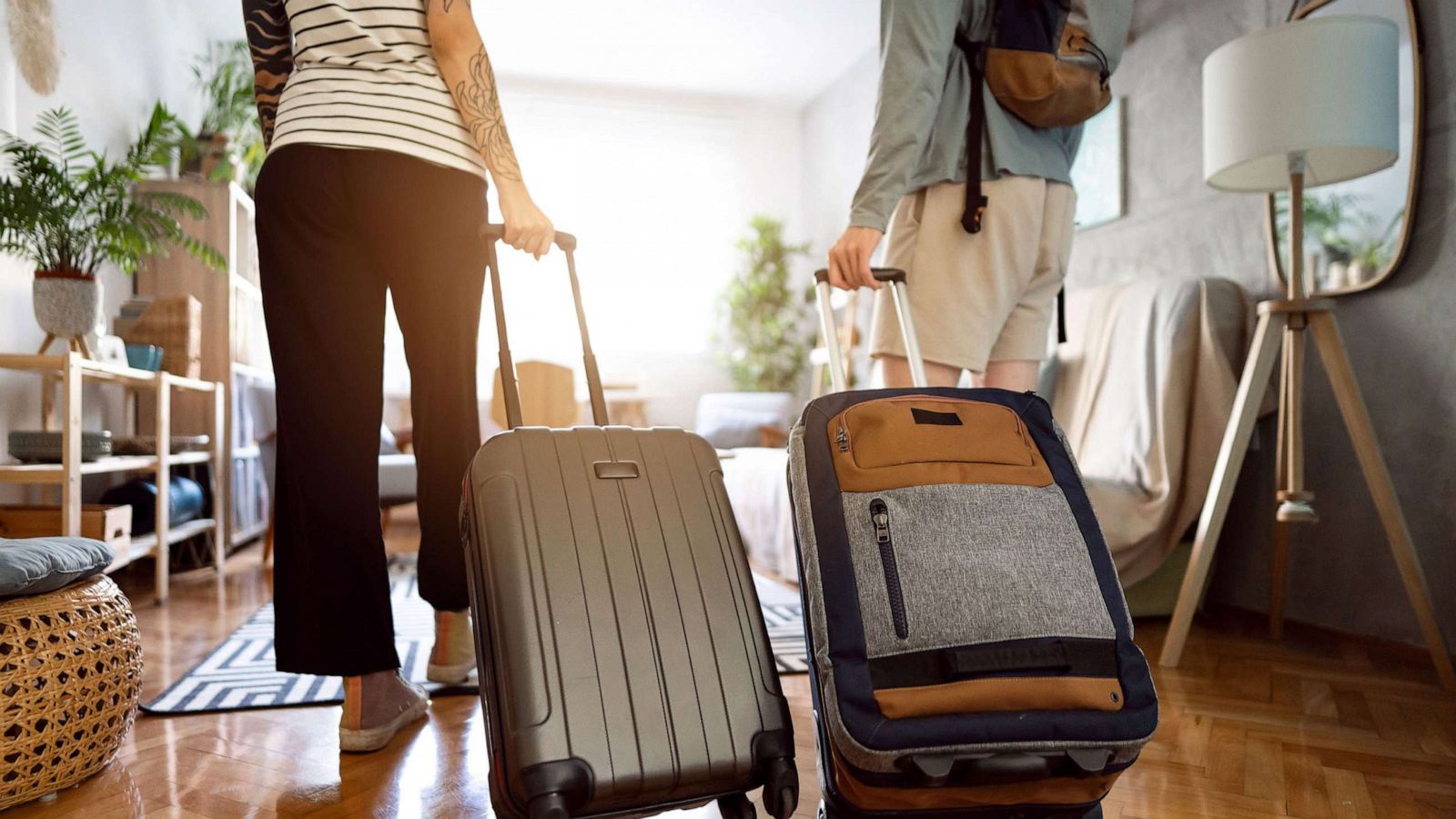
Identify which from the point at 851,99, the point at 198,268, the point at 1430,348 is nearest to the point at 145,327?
the point at 198,268

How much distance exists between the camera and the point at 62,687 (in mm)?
1212

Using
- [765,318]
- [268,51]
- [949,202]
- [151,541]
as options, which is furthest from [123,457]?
[765,318]

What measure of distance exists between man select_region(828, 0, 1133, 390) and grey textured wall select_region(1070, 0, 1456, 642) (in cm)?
128

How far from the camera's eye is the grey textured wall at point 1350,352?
208cm

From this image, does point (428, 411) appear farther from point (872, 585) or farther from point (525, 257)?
point (525, 257)

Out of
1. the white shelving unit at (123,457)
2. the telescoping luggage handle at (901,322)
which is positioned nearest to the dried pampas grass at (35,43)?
the white shelving unit at (123,457)

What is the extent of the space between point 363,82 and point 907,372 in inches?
34.5

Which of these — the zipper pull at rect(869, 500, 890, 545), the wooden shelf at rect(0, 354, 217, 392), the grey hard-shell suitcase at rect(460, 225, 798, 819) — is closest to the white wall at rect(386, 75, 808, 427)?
the wooden shelf at rect(0, 354, 217, 392)

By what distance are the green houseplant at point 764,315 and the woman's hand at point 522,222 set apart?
4.85 m

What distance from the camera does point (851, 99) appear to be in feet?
19.6

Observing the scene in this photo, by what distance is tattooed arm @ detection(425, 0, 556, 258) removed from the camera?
1.25 meters

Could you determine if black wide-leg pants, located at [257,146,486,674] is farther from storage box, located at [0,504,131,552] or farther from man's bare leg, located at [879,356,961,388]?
storage box, located at [0,504,131,552]

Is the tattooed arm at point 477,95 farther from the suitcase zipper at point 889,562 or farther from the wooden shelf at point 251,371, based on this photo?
the wooden shelf at point 251,371

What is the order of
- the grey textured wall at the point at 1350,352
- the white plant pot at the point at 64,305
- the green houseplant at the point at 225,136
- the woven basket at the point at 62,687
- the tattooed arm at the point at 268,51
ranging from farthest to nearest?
the green houseplant at the point at 225,136 < the white plant pot at the point at 64,305 < the grey textured wall at the point at 1350,352 < the tattooed arm at the point at 268,51 < the woven basket at the point at 62,687
